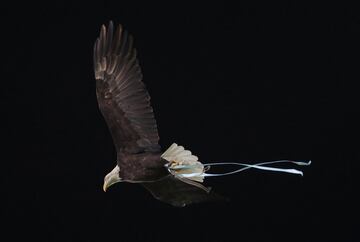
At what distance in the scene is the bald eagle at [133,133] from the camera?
345 centimetres

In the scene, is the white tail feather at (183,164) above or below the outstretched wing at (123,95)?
below

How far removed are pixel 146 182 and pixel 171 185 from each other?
110 millimetres

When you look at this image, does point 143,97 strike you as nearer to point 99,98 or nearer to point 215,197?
point 99,98

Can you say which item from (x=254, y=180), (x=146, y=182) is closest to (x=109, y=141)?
(x=254, y=180)

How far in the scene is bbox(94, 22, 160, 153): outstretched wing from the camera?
3.50 metres

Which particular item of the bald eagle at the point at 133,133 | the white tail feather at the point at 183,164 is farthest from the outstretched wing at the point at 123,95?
the white tail feather at the point at 183,164

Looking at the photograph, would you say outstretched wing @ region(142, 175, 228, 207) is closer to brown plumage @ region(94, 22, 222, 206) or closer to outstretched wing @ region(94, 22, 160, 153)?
brown plumage @ region(94, 22, 222, 206)

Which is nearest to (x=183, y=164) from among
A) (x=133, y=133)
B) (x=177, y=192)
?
(x=177, y=192)

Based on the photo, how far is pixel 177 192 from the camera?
3.59 metres

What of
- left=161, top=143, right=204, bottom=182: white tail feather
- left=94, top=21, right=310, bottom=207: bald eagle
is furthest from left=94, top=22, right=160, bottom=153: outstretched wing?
left=161, top=143, right=204, bottom=182: white tail feather

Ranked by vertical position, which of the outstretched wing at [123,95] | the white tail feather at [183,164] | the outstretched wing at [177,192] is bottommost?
the outstretched wing at [177,192]

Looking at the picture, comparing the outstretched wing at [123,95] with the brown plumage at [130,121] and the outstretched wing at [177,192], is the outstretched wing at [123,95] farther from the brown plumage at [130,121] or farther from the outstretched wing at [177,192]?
the outstretched wing at [177,192]

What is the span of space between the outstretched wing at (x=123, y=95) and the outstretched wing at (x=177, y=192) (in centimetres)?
15

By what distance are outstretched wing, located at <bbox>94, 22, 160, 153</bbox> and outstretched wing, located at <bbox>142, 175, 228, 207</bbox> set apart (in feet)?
0.51
